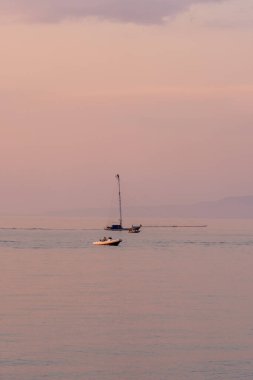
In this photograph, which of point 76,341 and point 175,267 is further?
point 175,267

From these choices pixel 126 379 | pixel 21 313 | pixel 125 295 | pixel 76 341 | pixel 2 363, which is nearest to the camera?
pixel 126 379

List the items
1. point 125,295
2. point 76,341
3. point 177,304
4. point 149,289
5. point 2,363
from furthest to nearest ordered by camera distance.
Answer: point 149,289 < point 125,295 < point 177,304 < point 76,341 < point 2,363

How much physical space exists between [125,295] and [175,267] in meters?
44.1

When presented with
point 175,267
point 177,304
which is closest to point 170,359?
point 177,304

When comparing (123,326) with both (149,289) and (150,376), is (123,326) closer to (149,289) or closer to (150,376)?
(150,376)

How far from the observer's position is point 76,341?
60.4 m

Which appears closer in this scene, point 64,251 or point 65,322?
point 65,322

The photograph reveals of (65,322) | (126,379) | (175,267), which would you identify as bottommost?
(126,379)

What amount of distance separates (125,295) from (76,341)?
30878 millimetres

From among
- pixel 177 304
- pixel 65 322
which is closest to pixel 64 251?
pixel 177 304

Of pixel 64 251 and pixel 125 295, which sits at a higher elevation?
pixel 64 251

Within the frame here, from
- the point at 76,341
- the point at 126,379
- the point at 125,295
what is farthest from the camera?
the point at 125,295

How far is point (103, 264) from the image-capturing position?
142125 millimetres

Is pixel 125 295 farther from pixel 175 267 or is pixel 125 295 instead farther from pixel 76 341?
pixel 175 267
